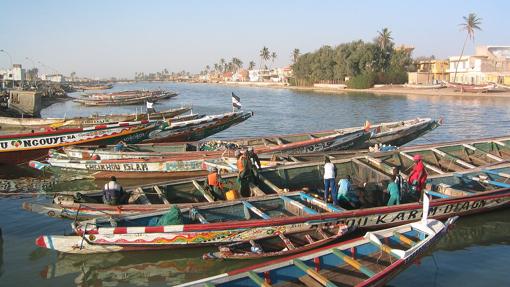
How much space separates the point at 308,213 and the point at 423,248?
3110 mm

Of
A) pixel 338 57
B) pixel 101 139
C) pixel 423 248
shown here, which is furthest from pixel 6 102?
pixel 338 57

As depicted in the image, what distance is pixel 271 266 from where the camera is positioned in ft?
24.7

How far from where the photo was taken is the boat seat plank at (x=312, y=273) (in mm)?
7122

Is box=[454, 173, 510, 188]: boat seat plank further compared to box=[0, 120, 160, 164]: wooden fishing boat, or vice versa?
box=[0, 120, 160, 164]: wooden fishing boat

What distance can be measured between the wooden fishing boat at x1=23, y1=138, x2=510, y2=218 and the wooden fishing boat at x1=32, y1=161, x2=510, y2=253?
1.27ft

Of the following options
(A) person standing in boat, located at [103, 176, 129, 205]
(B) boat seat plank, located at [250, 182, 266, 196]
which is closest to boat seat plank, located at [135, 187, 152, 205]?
(A) person standing in boat, located at [103, 176, 129, 205]

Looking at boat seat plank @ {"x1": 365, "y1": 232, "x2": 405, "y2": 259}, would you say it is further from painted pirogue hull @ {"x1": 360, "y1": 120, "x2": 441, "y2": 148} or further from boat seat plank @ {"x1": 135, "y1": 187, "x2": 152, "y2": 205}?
painted pirogue hull @ {"x1": 360, "y1": 120, "x2": 441, "y2": 148}

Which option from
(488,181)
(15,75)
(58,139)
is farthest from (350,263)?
(15,75)

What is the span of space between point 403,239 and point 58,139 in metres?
17.8

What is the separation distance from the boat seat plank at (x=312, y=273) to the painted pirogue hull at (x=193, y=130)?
1735 centimetres

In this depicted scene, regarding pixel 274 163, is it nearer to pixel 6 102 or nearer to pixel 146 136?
pixel 146 136

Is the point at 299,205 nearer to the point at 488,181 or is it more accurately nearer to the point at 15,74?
the point at 488,181

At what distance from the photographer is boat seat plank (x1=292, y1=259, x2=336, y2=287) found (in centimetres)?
712

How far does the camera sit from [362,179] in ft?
47.1
